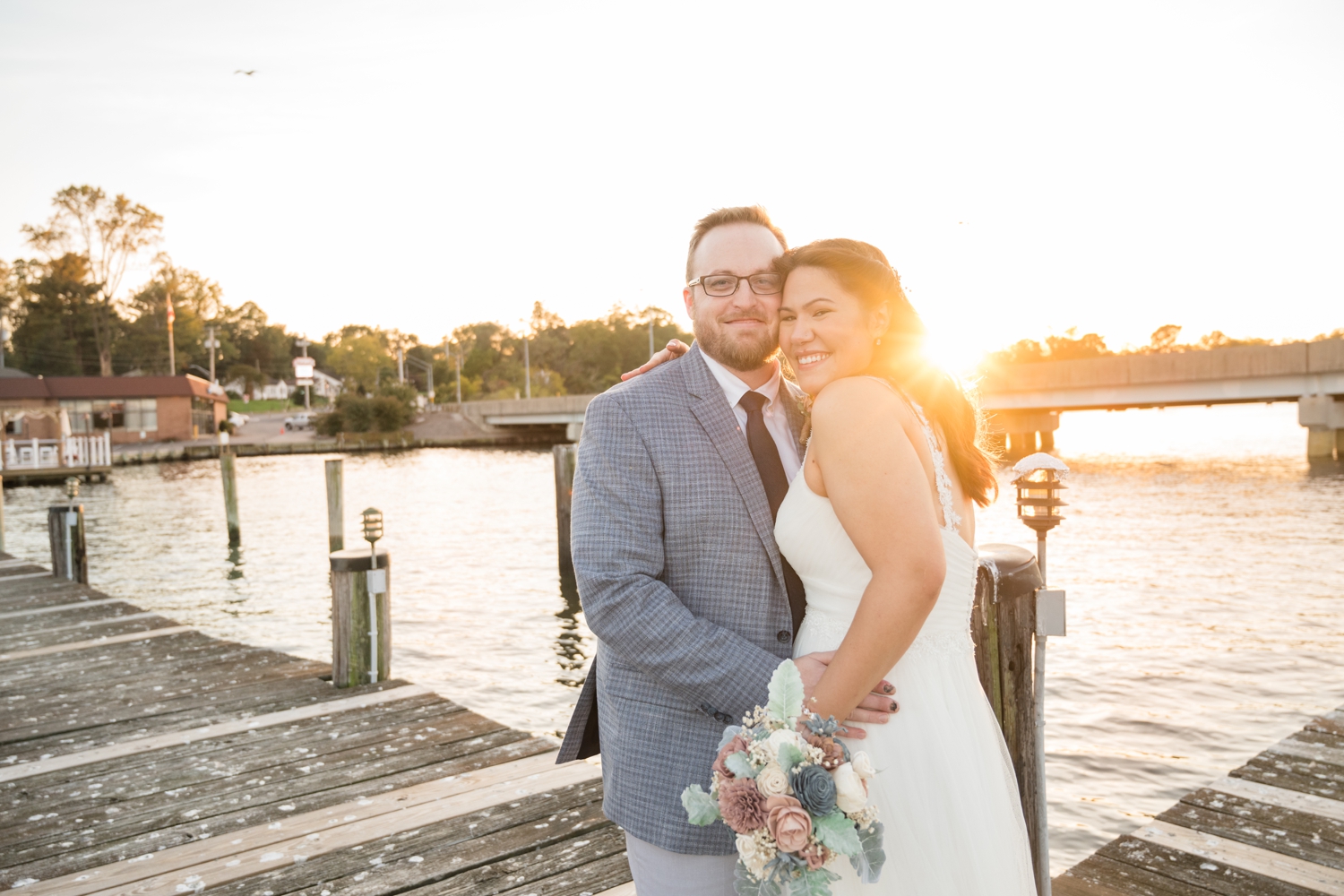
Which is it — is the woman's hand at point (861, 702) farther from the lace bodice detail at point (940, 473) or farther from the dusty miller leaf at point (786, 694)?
the lace bodice detail at point (940, 473)

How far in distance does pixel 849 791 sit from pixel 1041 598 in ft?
5.41

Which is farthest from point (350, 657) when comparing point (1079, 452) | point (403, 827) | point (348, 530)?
point (1079, 452)

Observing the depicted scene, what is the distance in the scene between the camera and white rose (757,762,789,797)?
1848 mm

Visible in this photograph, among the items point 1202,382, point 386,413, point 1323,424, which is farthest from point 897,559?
point 386,413

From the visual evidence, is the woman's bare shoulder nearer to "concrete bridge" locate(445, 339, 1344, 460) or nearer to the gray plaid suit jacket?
the gray plaid suit jacket

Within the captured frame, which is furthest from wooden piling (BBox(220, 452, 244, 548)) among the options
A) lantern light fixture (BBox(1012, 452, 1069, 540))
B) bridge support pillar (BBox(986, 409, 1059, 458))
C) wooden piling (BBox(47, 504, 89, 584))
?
bridge support pillar (BBox(986, 409, 1059, 458))

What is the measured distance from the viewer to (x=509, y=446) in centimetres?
7006

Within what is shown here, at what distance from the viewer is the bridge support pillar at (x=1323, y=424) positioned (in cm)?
3762

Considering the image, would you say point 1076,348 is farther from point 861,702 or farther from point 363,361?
point 861,702

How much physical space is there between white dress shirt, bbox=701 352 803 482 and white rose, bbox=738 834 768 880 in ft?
3.36

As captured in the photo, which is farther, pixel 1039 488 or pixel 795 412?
pixel 1039 488

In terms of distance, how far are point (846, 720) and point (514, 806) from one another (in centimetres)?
274

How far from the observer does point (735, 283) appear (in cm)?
267

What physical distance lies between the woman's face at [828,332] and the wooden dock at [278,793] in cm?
236
